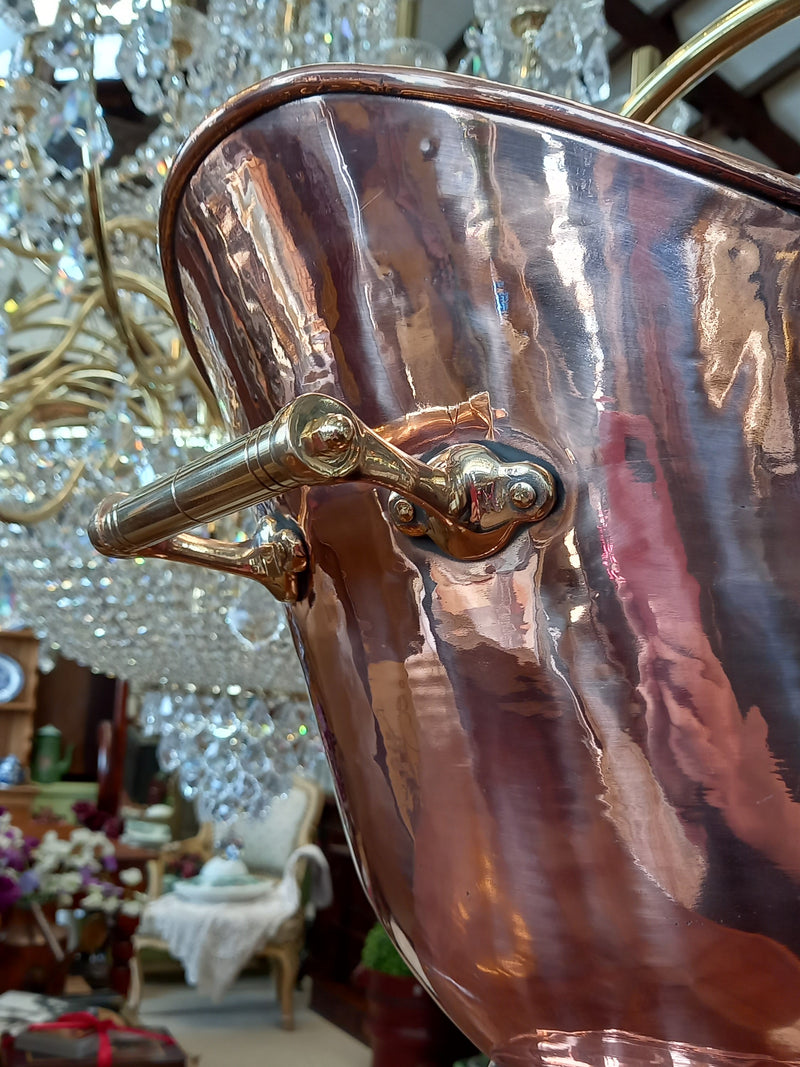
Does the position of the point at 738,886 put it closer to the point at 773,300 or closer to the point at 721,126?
the point at 773,300

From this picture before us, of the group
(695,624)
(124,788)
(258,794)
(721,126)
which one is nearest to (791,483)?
(695,624)

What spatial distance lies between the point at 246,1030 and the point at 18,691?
6.15 feet

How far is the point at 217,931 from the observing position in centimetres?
323

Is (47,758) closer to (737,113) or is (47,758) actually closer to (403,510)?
(737,113)

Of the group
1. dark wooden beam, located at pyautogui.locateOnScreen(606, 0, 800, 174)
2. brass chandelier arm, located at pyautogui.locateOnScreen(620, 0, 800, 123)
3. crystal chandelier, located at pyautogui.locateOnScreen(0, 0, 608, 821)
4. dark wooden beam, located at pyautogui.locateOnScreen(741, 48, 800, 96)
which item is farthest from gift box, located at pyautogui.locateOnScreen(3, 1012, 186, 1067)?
dark wooden beam, located at pyautogui.locateOnScreen(741, 48, 800, 96)

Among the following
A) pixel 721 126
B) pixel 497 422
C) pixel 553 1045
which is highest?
pixel 721 126

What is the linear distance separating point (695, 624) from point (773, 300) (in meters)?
0.06

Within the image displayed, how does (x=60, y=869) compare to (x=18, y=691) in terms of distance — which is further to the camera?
(x=18, y=691)

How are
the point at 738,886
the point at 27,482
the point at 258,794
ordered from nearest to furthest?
the point at 738,886 < the point at 27,482 < the point at 258,794

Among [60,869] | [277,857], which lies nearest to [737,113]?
[60,869]

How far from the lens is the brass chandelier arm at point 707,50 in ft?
1.14

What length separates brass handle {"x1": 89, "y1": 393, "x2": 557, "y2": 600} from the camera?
152mm

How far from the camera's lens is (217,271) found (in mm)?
199

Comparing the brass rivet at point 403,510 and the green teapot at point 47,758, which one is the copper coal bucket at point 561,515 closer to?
the brass rivet at point 403,510
